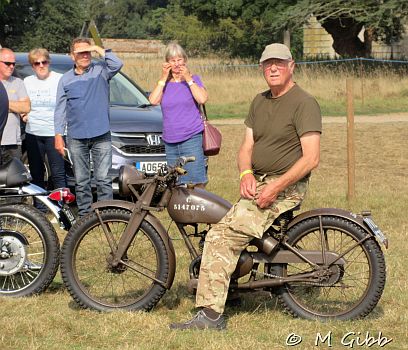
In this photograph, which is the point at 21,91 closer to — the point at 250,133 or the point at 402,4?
the point at 250,133

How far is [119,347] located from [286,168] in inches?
61.6

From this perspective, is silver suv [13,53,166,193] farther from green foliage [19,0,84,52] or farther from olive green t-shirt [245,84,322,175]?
green foliage [19,0,84,52]

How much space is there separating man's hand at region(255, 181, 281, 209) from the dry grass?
788 inches

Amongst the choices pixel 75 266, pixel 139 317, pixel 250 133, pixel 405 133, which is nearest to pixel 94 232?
pixel 75 266

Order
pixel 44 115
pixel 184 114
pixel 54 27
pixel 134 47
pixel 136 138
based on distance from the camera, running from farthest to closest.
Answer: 1. pixel 134 47
2. pixel 54 27
3. pixel 136 138
4. pixel 44 115
5. pixel 184 114

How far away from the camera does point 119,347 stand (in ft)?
19.1

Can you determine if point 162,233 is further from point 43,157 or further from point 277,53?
point 43,157

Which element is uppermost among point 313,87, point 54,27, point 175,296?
point 54,27

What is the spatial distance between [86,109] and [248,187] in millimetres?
3116

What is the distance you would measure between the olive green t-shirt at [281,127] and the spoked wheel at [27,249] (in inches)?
66.3

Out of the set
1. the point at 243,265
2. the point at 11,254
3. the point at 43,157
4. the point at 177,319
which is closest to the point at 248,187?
the point at 243,265

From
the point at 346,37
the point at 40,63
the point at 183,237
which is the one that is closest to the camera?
the point at 183,237

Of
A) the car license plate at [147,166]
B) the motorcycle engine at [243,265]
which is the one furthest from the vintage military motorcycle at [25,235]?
the car license plate at [147,166]

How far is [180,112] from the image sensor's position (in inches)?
342
